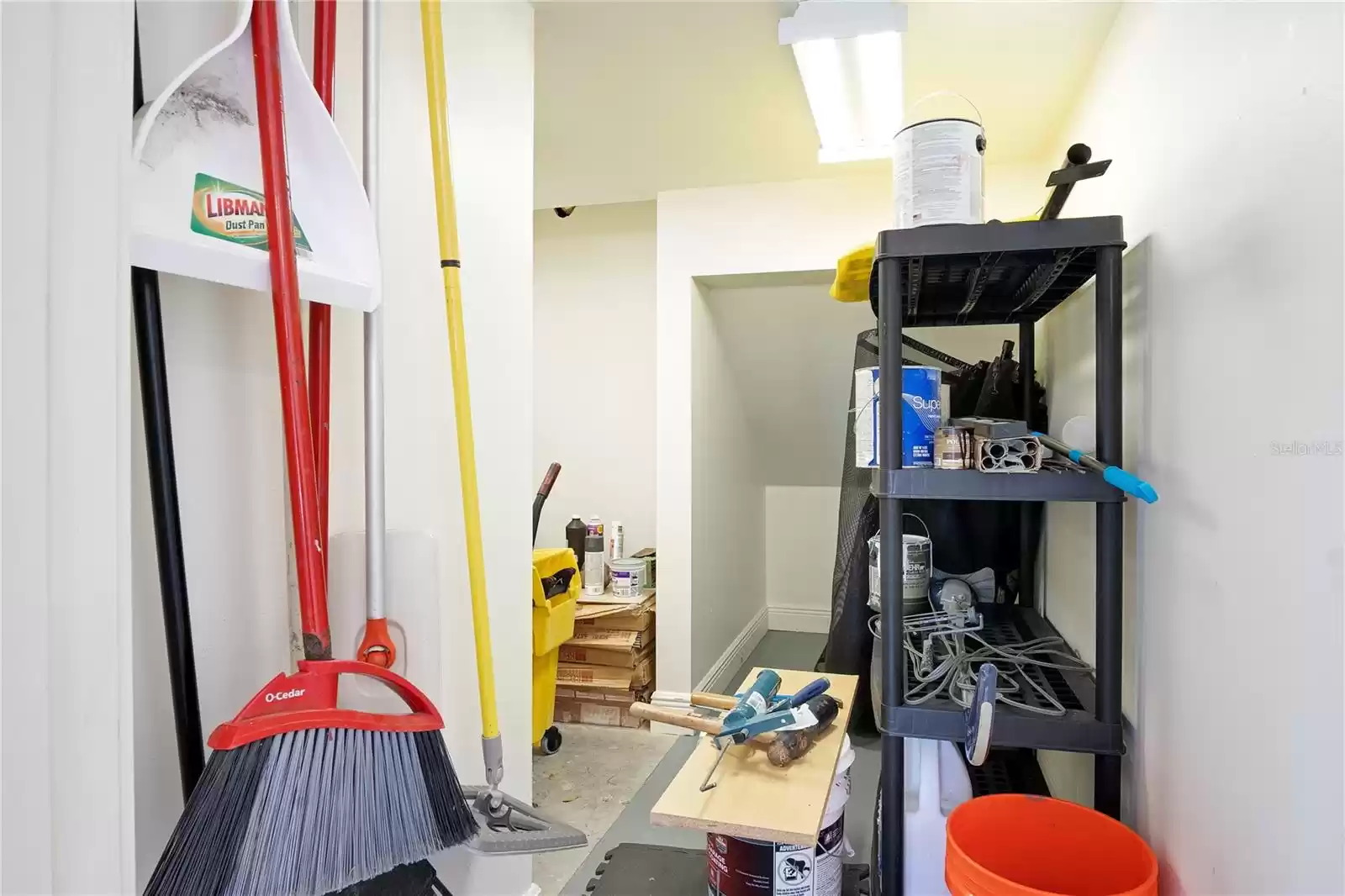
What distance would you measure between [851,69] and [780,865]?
1.66m

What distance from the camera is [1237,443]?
0.84 m

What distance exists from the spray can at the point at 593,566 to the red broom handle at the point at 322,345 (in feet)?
7.32

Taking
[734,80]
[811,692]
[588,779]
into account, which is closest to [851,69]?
[734,80]

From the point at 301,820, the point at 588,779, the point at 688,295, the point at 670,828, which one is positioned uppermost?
the point at 688,295

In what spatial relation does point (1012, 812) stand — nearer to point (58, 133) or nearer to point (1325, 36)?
point (1325, 36)

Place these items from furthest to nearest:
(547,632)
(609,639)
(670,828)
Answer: (609,639) < (547,632) < (670,828)

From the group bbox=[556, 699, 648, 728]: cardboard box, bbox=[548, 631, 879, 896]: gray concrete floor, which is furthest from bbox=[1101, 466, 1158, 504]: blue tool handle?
bbox=[556, 699, 648, 728]: cardboard box

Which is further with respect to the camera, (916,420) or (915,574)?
(915,574)

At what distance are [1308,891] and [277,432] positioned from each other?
1195 mm

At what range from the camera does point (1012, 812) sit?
3.60 ft

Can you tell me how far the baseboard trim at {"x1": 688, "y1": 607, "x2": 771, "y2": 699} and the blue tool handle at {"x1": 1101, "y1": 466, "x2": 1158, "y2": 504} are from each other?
2.23 meters

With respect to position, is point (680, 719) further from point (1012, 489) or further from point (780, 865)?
point (1012, 489)

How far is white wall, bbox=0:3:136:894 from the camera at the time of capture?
0.36 meters

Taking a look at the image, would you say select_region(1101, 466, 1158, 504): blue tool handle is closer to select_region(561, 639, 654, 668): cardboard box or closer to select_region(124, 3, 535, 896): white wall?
select_region(124, 3, 535, 896): white wall
